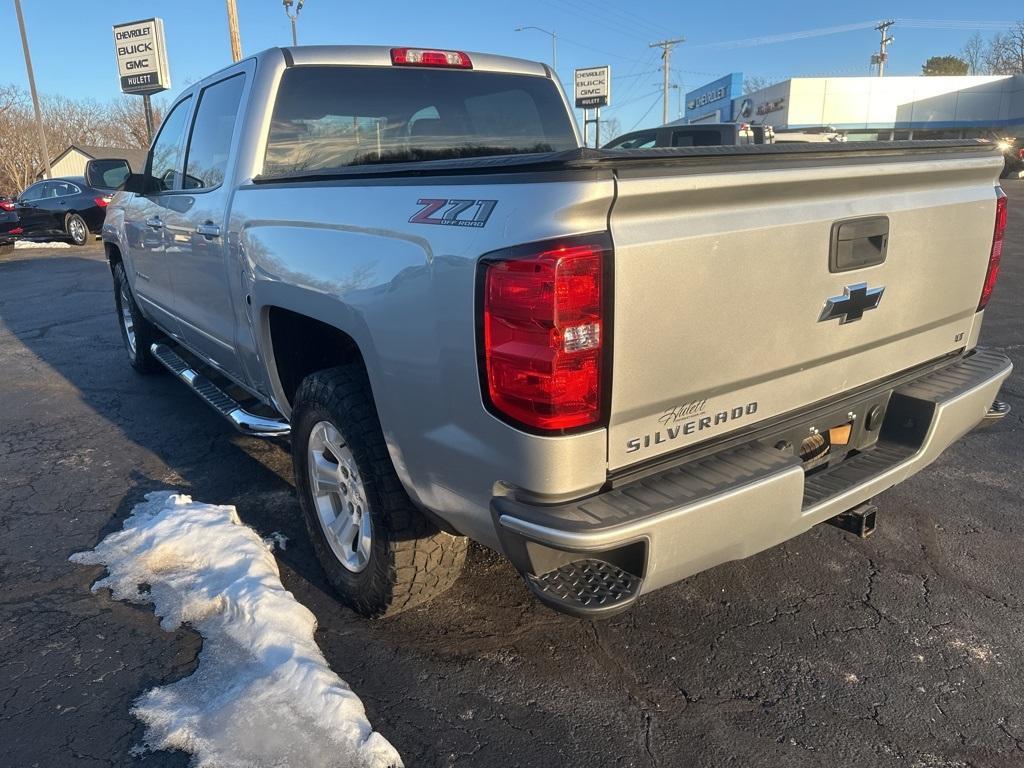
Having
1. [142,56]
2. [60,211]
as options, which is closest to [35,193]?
[60,211]

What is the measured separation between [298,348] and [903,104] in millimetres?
51960

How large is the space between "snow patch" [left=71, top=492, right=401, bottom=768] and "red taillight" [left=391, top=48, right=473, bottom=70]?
2.42 m

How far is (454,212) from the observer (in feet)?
6.93

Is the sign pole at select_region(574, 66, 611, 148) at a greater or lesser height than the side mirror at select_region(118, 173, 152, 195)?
greater

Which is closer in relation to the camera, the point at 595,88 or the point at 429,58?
the point at 429,58

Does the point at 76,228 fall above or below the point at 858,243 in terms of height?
below

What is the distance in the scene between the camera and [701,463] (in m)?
2.27

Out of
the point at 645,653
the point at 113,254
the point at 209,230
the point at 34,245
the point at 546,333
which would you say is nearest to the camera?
the point at 546,333

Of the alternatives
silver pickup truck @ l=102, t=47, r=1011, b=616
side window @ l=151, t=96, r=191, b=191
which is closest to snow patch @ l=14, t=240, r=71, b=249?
side window @ l=151, t=96, r=191, b=191

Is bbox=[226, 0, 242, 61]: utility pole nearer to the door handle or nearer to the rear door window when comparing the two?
the rear door window

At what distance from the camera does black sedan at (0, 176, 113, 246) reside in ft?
60.0

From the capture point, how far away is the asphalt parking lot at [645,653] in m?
2.32

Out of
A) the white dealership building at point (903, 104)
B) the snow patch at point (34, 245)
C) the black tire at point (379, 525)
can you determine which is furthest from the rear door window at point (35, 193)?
the white dealership building at point (903, 104)

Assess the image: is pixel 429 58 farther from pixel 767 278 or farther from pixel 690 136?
pixel 690 136
